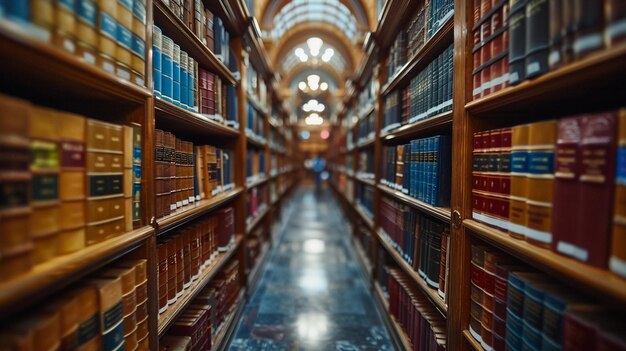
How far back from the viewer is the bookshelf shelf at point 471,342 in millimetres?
1194

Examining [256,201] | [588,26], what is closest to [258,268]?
[256,201]

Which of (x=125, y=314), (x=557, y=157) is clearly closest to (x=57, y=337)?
(x=125, y=314)

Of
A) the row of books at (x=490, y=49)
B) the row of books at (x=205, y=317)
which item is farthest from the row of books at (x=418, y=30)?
the row of books at (x=205, y=317)

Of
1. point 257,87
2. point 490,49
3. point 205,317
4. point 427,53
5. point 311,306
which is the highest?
point 257,87

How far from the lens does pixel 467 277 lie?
1310 mm

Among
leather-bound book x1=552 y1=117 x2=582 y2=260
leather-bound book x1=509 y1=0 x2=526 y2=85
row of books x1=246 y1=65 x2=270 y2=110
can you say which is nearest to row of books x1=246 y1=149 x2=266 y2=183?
row of books x1=246 y1=65 x2=270 y2=110

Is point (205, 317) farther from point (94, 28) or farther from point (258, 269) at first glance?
point (258, 269)

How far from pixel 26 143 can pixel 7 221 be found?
0.56ft

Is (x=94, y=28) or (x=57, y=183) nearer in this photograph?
(x=57, y=183)

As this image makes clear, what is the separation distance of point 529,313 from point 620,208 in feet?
1.46

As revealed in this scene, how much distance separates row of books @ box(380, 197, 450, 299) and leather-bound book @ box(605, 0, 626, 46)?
1008 mm

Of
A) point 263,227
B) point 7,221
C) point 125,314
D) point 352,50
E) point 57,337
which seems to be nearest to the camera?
point 7,221

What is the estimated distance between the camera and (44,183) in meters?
0.73

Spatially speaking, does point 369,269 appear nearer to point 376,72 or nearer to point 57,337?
point 376,72
